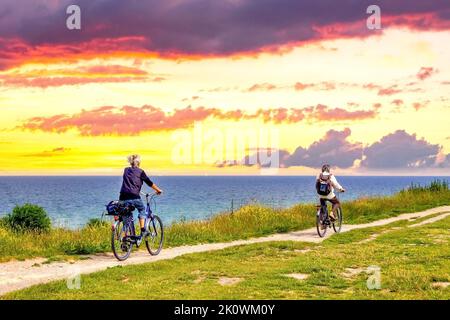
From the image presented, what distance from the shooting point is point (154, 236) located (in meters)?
17.1

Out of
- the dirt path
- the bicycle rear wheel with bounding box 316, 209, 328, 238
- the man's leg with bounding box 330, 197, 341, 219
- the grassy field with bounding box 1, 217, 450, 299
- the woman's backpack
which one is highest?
the woman's backpack

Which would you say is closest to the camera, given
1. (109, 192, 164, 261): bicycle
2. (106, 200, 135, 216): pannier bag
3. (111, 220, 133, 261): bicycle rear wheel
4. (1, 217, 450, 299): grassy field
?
(1, 217, 450, 299): grassy field

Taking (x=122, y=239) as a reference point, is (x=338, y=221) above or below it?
below

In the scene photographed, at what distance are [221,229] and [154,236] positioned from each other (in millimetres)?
5692

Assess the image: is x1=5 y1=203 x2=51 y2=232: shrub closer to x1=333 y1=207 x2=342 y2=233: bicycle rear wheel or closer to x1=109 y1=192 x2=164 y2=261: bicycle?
x1=109 y1=192 x2=164 y2=261: bicycle

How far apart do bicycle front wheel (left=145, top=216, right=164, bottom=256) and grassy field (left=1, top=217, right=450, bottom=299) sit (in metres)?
1.26

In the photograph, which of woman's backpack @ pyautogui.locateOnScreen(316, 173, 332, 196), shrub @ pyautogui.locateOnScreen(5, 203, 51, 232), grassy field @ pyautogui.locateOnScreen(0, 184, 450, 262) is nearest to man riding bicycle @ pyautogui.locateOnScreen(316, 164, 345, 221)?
woman's backpack @ pyautogui.locateOnScreen(316, 173, 332, 196)

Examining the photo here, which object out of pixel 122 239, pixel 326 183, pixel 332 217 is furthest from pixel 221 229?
pixel 122 239

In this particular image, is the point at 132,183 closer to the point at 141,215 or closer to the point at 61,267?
the point at 141,215

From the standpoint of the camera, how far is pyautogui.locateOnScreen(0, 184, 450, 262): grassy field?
56.0 feet

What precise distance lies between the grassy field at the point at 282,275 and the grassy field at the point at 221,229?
10.6 ft

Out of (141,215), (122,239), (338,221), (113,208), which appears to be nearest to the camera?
(113,208)
